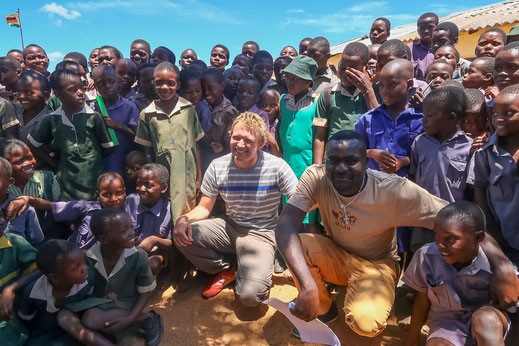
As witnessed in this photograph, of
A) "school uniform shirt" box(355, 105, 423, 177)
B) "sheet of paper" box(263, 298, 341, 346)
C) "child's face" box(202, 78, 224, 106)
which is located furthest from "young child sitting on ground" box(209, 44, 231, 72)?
"sheet of paper" box(263, 298, 341, 346)

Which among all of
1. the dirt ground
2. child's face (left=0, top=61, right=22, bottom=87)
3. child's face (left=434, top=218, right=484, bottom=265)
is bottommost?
the dirt ground

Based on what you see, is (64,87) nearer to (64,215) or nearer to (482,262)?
(64,215)

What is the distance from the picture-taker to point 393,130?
10.6 ft

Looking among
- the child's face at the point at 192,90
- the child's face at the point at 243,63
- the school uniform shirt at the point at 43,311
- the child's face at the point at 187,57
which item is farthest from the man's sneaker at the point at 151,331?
the child's face at the point at 187,57

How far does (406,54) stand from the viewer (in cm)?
422

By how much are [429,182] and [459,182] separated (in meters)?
0.21

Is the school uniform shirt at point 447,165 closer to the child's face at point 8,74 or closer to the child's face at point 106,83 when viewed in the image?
the child's face at point 106,83

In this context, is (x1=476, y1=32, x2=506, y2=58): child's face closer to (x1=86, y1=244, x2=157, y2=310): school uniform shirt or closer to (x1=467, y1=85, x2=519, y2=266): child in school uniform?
(x1=467, y1=85, x2=519, y2=266): child in school uniform

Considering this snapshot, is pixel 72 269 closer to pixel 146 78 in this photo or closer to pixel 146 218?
pixel 146 218

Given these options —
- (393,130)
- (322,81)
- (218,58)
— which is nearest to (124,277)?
(393,130)

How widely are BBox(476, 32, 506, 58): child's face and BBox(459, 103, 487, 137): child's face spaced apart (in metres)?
2.33

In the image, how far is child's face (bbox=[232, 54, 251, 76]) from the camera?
675 centimetres

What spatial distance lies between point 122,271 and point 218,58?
5.03m

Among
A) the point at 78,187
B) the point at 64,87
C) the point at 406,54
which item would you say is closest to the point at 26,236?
the point at 78,187
